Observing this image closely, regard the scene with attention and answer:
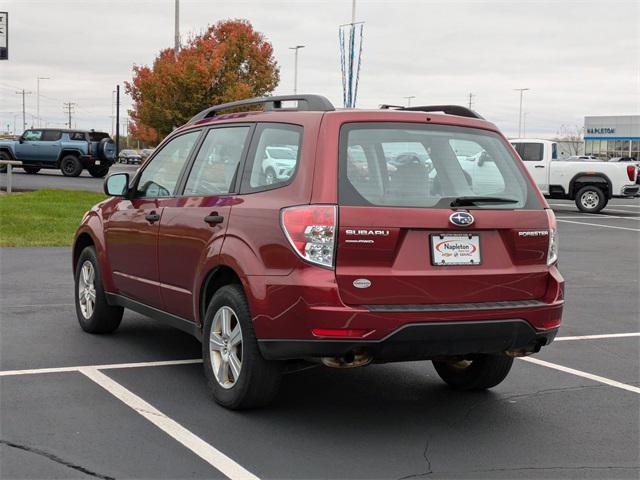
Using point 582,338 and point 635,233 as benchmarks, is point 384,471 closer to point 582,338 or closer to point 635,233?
point 582,338

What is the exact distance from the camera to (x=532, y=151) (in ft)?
90.9

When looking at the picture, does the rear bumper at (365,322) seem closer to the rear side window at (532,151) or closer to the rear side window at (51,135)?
the rear side window at (532,151)

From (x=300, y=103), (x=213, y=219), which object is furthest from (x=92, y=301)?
(x=300, y=103)

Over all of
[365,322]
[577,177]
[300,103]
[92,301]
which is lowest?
[92,301]

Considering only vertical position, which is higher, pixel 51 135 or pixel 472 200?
pixel 51 135

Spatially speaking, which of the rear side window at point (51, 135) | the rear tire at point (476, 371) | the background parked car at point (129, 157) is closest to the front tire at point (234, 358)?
the rear tire at point (476, 371)

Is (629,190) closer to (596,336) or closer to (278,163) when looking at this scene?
(596,336)

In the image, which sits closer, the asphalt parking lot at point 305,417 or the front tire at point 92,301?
the asphalt parking lot at point 305,417

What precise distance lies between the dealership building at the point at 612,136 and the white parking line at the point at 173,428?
91.8m

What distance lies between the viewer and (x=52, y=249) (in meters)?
14.1

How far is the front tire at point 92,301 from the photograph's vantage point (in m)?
7.67

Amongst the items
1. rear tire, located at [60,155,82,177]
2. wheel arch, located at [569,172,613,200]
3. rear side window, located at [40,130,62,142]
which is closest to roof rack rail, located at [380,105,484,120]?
wheel arch, located at [569,172,613,200]

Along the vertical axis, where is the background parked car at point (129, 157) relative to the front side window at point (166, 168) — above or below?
below

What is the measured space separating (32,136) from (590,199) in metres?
23.0
